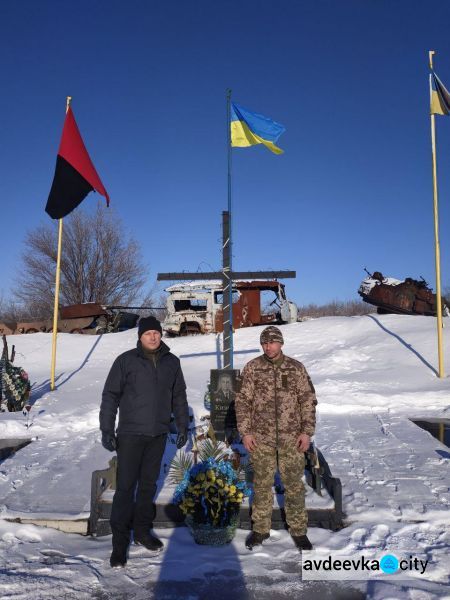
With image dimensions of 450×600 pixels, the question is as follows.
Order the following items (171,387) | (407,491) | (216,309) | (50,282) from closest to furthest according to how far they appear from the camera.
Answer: (171,387), (407,491), (216,309), (50,282)

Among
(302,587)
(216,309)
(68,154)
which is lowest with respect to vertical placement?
(302,587)

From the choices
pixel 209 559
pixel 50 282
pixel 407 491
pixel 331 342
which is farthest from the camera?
pixel 50 282

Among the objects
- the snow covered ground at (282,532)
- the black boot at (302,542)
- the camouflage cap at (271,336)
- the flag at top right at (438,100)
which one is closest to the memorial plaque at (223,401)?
the snow covered ground at (282,532)

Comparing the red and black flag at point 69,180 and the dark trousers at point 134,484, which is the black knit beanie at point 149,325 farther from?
the red and black flag at point 69,180

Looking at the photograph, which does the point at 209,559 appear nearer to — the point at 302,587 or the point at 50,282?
the point at 302,587

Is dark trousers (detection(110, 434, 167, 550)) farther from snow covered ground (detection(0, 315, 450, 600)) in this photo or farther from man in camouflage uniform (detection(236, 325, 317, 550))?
man in camouflage uniform (detection(236, 325, 317, 550))

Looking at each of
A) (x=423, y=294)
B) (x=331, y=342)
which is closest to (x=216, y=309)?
(x=331, y=342)

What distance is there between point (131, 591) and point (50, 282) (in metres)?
38.5

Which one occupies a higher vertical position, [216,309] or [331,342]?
[216,309]

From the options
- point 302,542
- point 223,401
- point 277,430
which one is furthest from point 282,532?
point 223,401

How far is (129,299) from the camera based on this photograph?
40.8m

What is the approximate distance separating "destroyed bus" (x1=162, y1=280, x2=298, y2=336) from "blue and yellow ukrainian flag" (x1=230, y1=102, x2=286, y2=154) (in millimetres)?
9396

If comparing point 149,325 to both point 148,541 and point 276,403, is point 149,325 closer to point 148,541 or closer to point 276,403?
point 276,403

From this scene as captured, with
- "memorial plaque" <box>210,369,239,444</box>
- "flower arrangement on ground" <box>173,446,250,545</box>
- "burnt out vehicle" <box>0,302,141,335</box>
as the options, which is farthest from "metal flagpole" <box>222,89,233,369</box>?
"burnt out vehicle" <box>0,302,141,335</box>
